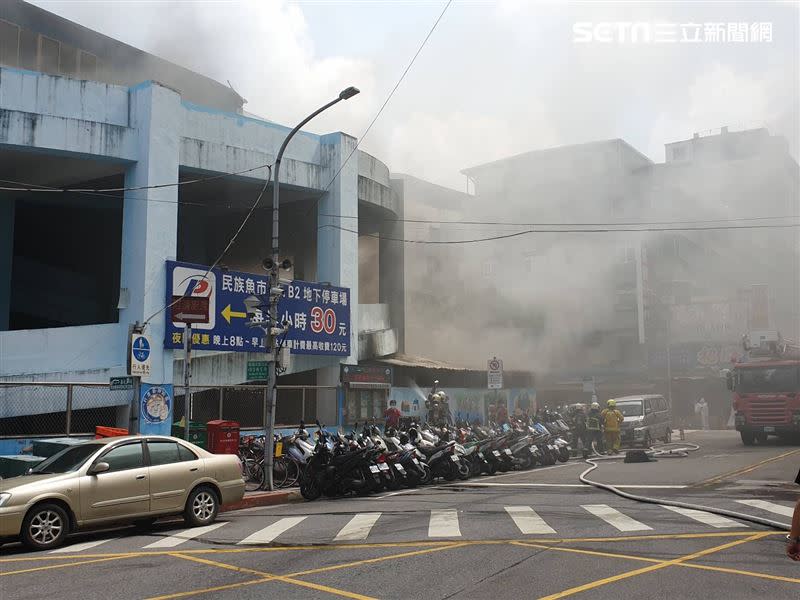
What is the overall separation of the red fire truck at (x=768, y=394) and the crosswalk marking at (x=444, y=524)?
14577 millimetres

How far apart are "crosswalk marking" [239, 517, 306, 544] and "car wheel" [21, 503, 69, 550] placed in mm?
2000

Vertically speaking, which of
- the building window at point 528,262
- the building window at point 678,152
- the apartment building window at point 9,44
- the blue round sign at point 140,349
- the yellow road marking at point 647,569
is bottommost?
the yellow road marking at point 647,569

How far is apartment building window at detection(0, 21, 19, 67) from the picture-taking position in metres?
20.8

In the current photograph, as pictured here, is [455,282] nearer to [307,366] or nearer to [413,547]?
[307,366]

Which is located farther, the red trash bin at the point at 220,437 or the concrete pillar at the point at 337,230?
the concrete pillar at the point at 337,230

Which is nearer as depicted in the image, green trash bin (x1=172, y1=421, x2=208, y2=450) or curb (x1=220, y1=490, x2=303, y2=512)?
curb (x1=220, y1=490, x2=303, y2=512)

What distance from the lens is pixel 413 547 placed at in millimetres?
7578

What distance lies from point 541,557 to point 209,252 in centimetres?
2092

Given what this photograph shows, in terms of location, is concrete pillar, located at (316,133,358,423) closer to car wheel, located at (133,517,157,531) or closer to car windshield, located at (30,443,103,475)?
car wheel, located at (133,517,157,531)

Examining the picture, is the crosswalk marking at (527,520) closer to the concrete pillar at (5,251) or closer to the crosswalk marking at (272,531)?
the crosswalk marking at (272,531)

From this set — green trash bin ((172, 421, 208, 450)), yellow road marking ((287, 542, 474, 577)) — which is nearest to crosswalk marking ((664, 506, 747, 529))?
yellow road marking ((287, 542, 474, 577))

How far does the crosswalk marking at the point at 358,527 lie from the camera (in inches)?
329

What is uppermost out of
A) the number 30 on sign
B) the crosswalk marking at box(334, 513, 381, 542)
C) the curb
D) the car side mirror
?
the number 30 on sign

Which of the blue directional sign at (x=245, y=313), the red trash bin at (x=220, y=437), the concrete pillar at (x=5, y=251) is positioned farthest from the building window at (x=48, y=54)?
the red trash bin at (x=220, y=437)
